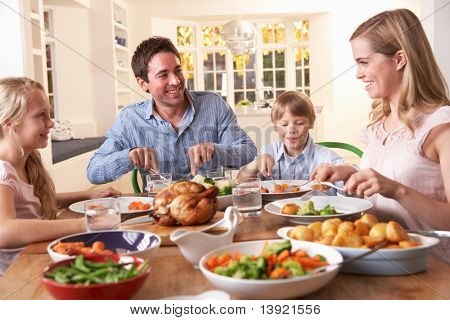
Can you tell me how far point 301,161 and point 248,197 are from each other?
34.1 inches

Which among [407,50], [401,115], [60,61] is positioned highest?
[60,61]

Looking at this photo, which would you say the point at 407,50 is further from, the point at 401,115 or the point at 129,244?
the point at 129,244

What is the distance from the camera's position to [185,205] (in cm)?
106

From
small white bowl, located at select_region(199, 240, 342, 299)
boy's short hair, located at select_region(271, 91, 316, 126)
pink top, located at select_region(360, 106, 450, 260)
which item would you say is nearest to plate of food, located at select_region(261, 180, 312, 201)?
pink top, located at select_region(360, 106, 450, 260)

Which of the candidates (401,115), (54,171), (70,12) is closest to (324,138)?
(70,12)

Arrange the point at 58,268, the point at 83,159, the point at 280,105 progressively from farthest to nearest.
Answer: the point at 83,159 < the point at 280,105 < the point at 58,268

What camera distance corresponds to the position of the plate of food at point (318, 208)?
116cm

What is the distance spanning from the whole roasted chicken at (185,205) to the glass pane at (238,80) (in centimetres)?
824

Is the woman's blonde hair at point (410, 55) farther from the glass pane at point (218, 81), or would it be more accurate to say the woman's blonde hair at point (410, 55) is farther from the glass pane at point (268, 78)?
the glass pane at point (268, 78)

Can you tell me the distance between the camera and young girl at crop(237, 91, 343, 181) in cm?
209

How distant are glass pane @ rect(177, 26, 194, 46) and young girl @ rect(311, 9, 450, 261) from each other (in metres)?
7.60

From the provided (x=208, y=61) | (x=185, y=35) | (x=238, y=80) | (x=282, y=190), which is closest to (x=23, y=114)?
(x=282, y=190)

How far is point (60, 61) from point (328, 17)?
4.22 m

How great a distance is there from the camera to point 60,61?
5.66 m
